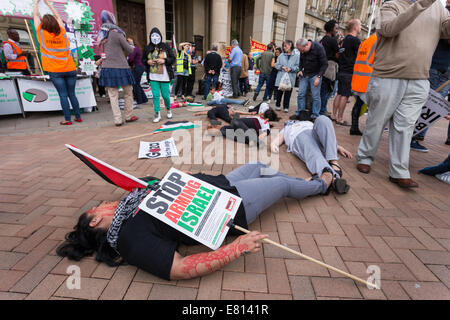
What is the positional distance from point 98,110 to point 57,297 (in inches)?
241

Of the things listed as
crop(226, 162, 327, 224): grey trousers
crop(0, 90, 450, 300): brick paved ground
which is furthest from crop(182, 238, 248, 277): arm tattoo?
crop(226, 162, 327, 224): grey trousers

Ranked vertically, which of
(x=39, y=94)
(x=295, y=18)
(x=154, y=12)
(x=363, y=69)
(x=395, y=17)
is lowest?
(x=39, y=94)

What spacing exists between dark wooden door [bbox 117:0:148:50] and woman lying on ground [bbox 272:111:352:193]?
1148cm

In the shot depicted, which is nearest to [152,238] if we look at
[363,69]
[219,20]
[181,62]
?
[363,69]

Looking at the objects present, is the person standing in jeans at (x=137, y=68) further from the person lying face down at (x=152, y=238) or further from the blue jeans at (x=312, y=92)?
the person lying face down at (x=152, y=238)

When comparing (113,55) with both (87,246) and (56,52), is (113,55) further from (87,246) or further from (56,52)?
(87,246)

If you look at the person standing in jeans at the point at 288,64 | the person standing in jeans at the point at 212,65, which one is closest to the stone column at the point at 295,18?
the person standing in jeans at the point at 212,65

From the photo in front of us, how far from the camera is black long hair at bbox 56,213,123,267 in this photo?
1.54m

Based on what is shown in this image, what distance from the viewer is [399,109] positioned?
8.95 feet

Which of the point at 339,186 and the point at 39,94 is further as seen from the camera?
the point at 39,94

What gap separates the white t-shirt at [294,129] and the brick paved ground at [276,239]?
345mm

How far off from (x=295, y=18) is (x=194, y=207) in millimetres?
16980

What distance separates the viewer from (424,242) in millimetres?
1857

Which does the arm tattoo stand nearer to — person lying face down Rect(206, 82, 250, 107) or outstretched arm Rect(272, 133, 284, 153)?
outstretched arm Rect(272, 133, 284, 153)
